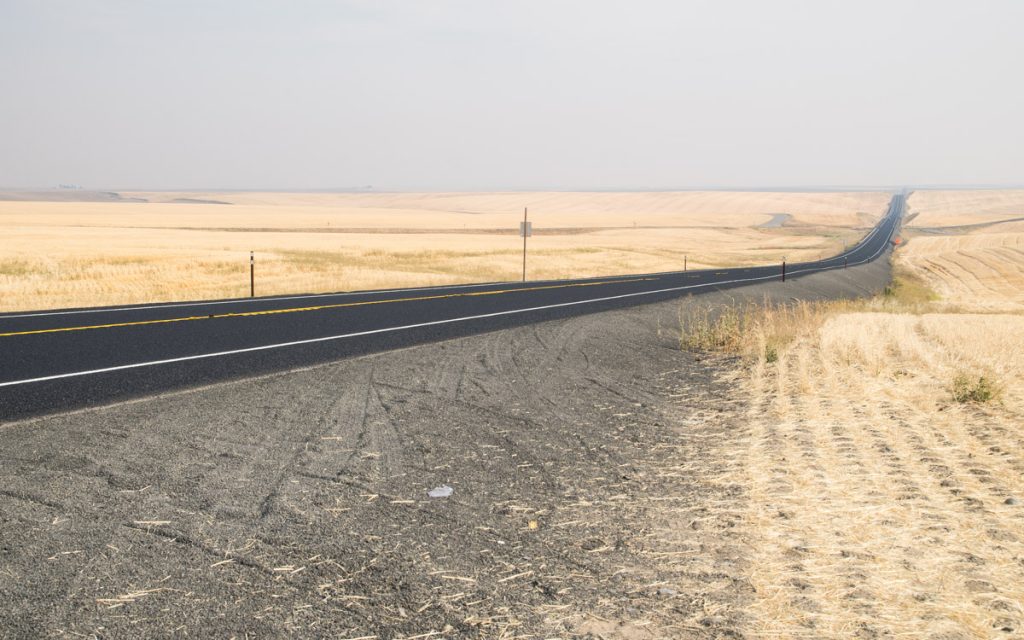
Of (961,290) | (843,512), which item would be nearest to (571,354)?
(843,512)

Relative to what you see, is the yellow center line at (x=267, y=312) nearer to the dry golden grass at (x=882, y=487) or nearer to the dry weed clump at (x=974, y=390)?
the dry golden grass at (x=882, y=487)

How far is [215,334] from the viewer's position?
44.5ft

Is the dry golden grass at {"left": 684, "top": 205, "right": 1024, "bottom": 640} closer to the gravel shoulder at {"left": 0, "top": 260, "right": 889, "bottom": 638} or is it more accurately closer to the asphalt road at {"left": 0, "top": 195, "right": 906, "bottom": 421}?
the gravel shoulder at {"left": 0, "top": 260, "right": 889, "bottom": 638}

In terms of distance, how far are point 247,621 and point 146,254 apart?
4071 centimetres

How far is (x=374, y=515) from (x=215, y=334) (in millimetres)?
8987

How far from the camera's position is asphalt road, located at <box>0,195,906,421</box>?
9.45 m

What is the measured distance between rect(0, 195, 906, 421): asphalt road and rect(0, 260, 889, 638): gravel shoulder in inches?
43.4

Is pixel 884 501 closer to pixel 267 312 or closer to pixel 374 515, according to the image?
pixel 374 515

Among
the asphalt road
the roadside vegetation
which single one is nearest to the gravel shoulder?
the roadside vegetation

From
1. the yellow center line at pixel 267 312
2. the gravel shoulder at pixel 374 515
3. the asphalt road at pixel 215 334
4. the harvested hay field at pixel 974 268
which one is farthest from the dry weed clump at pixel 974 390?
the harvested hay field at pixel 974 268

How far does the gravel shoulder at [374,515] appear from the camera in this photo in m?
4.32

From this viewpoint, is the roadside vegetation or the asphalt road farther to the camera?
the asphalt road

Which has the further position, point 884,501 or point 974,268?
point 974,268

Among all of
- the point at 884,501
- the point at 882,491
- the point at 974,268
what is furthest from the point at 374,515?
the point at 974,268
